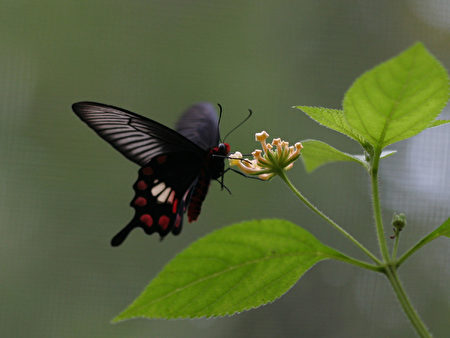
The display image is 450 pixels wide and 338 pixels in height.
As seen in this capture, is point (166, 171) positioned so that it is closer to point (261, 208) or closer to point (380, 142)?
point (380, 142)

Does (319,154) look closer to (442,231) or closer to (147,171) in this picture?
(442,231)

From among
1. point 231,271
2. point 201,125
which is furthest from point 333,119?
point 201,125

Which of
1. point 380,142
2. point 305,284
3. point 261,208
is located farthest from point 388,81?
point 305,284

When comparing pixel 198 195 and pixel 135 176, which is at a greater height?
pixel 198 195

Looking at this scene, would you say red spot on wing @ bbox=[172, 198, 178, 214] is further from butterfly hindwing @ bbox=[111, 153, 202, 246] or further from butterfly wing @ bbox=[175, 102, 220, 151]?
butterfly wing @ bbox=[175, 102, 220, 151]

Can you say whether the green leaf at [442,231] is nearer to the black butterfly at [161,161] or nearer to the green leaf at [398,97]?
the green leaf at [398,97]

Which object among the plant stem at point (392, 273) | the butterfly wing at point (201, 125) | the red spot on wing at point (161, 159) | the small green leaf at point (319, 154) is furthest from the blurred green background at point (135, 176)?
the plant stem at point (392, 273)
